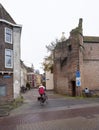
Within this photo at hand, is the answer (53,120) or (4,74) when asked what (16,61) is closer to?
(4,74)

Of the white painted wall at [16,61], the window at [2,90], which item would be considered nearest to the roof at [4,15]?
the white painted wall at [16,61]

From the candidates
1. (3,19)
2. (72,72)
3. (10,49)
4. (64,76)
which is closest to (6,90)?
(10,49)

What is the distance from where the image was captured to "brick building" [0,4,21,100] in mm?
22438

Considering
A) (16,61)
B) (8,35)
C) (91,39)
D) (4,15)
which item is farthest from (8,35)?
(91,39)

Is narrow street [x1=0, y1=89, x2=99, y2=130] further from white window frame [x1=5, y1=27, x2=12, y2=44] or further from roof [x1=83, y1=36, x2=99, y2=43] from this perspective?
roof [x1=83, y1=36, x2=99, y2=43]

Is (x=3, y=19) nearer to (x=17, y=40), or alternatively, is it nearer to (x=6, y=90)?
(x=17, y=40)

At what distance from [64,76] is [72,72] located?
3.55m

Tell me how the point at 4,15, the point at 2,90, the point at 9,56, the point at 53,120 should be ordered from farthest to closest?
the point at 4,15 < the point at 9,56 < the point at 2,90 < the point at 53,120

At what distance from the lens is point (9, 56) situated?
76.7ft

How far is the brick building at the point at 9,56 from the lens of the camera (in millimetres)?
22438

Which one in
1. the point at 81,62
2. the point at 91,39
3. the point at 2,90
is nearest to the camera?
the point at 2,90

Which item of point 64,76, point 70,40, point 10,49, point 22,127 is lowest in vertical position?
point 22,127

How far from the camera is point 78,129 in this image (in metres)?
9.62

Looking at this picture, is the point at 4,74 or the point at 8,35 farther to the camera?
the point at 8,35
